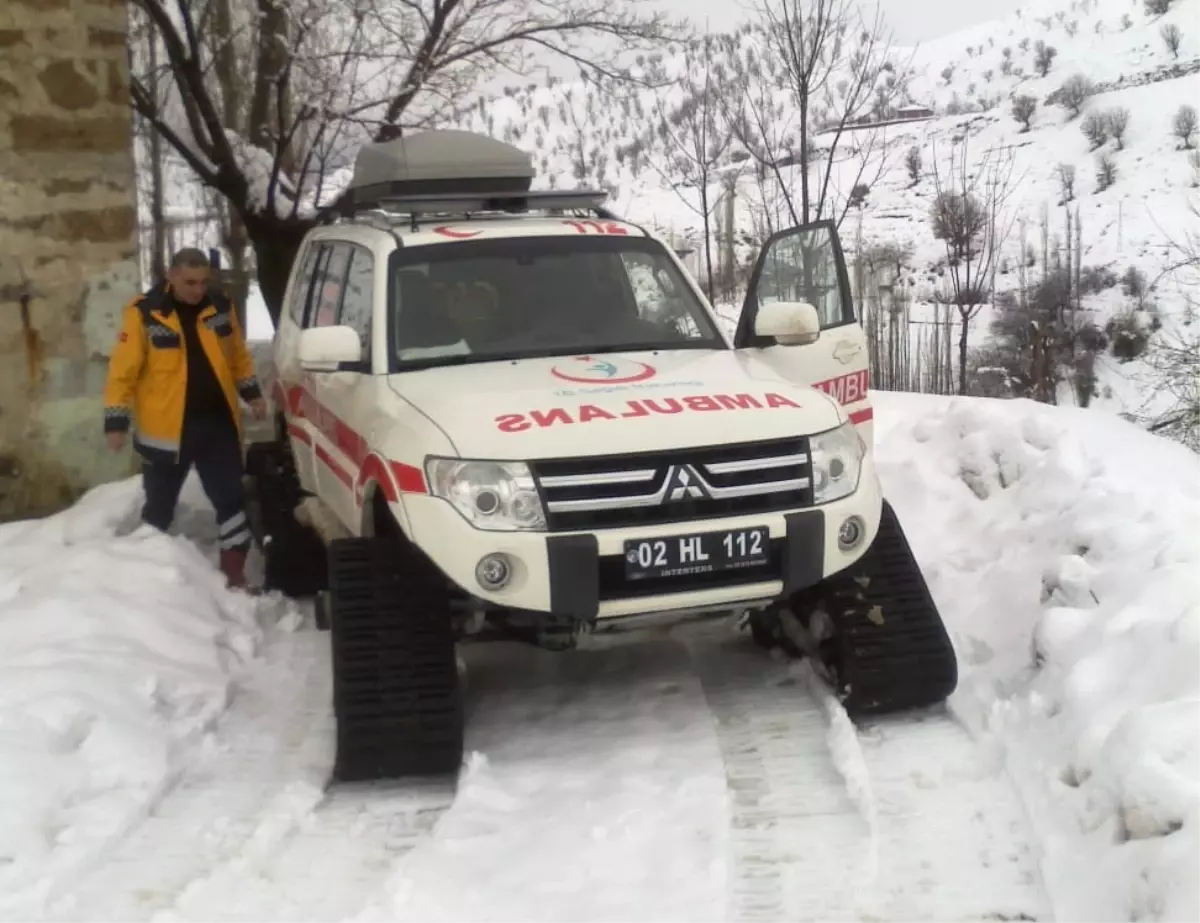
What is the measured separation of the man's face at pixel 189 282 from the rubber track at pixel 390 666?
7.01ft

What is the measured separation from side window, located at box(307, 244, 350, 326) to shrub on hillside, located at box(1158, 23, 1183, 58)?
3832cm

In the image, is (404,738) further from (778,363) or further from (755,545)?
(778,363)

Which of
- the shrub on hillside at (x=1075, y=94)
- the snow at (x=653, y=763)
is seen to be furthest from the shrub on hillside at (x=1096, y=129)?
the snow at (x=653, y=763)

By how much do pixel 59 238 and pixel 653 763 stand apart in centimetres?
473

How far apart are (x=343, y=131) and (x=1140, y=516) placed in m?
9.14

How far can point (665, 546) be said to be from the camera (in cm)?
412

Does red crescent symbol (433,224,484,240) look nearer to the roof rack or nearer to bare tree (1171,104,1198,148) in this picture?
the roof rack

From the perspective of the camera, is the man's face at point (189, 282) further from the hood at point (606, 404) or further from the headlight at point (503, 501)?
the headlight at point (503, 501)

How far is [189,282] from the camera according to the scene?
6043 millimetres

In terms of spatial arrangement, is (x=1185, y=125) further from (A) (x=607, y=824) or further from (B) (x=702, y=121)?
(A) (x=607, y=824)

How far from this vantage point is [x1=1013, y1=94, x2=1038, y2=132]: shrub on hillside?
3667 cm

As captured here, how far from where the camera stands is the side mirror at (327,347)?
4.73 metres

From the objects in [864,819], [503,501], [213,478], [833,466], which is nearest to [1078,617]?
[833,466]

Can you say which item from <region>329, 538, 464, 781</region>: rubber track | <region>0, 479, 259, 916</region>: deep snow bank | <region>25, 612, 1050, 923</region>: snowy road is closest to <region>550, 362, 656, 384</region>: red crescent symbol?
<region>329, 538, 464, 781</region>: rubber track
